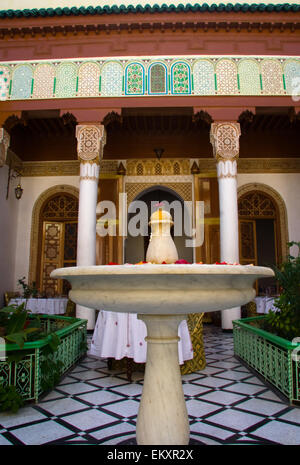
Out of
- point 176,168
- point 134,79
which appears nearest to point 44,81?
point 134,79

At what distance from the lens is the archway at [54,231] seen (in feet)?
23.5

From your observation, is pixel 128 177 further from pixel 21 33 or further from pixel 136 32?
pixel 21 33

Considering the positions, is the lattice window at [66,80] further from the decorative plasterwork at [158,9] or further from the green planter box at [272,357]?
the green planter box at [272,357]

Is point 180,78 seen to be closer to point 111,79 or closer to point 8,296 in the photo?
point 111,79

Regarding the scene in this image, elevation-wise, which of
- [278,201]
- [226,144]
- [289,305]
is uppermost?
[226,144]

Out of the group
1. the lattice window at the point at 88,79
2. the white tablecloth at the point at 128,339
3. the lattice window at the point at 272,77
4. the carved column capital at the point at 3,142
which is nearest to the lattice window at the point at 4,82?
the carved column capital at the point at 3,142

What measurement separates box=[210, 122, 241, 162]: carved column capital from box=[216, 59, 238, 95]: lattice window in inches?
21.2

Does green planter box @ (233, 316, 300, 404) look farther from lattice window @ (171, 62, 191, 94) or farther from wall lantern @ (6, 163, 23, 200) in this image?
wall lantern @ (6, 163, 23, 200)

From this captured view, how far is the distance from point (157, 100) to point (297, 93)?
2241 millimetres

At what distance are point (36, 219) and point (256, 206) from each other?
15.5 ft

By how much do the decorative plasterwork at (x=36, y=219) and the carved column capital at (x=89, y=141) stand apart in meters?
2.00

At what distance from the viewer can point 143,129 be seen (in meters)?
7.03

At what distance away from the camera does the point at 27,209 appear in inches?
285

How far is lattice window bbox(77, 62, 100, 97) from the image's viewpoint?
540 centimetres
